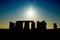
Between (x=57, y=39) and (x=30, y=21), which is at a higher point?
(x=30, y=21)

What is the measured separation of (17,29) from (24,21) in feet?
13.8

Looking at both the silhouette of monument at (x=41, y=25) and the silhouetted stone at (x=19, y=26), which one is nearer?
the silhouette of monument at (x=41, y=25)

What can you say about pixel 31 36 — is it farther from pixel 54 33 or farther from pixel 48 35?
pixel 54 33

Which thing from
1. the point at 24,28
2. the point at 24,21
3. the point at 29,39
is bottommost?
the point at 29,39

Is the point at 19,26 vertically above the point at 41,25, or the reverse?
the point at 41,25

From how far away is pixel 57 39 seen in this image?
32.0 m

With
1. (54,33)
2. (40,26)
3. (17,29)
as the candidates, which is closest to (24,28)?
(17,29)

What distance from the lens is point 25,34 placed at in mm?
34188

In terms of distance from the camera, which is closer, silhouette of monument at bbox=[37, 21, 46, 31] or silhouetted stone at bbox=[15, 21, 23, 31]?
silhouette of monument at bbox=[37, 21, 46, 31]

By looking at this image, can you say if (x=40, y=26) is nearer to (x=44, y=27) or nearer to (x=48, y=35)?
(x=44, y=27)

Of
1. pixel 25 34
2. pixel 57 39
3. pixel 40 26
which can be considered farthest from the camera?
pixel 40 26

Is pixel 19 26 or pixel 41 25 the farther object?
pixel 19 26

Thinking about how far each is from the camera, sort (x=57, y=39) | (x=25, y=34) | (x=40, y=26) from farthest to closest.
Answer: (x=40, y=26), (x=25, y=34), (x=57, y=39)

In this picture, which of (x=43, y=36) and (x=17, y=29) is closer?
(x=43, y=36)
